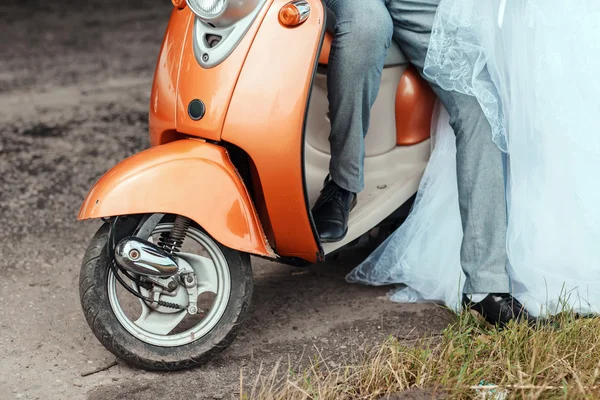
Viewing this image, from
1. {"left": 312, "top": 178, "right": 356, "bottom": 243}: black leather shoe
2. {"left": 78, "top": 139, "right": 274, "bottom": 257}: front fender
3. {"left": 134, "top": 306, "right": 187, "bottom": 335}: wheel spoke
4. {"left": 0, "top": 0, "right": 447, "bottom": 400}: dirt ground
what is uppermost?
{"left": 78, "top": 139, "right": 274, "bottom": 257}: front fender

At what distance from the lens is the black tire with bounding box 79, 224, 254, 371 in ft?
7.88

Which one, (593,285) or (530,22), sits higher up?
(530,22)

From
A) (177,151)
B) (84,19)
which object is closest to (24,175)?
(177,151)

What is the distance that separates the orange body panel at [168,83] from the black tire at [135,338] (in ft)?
1.05

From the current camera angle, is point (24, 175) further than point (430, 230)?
Yes

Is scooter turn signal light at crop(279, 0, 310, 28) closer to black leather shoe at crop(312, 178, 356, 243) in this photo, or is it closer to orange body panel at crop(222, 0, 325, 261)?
orange body panel at crop(222, 0, 325, 261)

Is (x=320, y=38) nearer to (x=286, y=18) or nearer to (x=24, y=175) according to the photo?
(x=286, y=18)

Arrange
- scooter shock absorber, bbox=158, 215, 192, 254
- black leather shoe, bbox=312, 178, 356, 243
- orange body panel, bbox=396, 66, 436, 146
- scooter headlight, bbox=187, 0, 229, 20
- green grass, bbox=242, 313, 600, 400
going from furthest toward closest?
orange body panel, bbox=396, 66, 436, 146
black leather shoe, bbox=312, 178, 356, 243
scooter shock absorber, bbox=158, 215, 192, 254
scooter headlight, bbox=187, 0, 229, 20
green grass, bbox=242, 313, 600, 400

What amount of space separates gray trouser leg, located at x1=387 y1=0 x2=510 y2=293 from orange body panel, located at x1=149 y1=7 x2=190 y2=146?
24.7 inches

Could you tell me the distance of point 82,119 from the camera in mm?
4879

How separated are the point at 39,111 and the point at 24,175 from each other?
39.4 inches

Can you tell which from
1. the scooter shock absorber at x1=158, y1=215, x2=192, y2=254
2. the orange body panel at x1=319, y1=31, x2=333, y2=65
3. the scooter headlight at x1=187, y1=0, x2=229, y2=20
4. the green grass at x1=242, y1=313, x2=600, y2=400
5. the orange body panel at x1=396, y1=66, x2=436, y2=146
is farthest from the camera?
the orange body panel at x1=396, y1=66, x2=436, y2=146

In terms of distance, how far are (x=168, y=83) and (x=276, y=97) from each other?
33 centimetres

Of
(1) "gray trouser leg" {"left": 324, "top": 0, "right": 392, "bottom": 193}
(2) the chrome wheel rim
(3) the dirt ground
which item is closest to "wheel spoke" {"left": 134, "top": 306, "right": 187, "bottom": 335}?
(2) the chrome wheel rim
